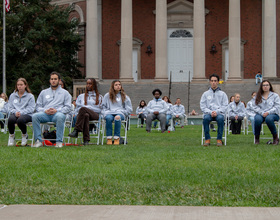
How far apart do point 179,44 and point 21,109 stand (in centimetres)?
3038

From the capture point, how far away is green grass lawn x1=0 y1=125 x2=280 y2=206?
Answer: 19.2ft

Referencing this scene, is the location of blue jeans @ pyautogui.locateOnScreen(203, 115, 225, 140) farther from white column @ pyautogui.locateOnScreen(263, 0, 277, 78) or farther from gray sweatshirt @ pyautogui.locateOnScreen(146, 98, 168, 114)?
white column @ pyautogui.locateOnScreen(263, 0, 277, 78)

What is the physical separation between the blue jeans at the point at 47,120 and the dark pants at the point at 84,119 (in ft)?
2.24

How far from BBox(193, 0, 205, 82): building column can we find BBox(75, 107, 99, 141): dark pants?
944 inches

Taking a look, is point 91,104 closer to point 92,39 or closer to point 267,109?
point 267,109

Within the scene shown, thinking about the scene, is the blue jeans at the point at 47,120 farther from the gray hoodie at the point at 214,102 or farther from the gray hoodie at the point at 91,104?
the gray hoodie at the point at 214,102

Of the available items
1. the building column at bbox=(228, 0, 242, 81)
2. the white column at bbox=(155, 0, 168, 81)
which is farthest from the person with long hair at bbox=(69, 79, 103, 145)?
the building column at bbox=(228, 0, 242, 81)

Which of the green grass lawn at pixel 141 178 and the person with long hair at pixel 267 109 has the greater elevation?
the person with long hair at pixel 267 109

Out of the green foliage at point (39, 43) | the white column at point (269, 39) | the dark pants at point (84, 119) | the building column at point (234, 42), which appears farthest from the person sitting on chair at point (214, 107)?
the green foliage at point (39, 43)

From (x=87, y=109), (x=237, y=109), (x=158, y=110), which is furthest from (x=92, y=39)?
(x=87, y=109)

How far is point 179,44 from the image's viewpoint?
4191 cm

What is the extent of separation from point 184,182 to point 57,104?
598 centimetres

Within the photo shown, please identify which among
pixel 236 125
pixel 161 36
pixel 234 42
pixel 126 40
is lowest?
pixel 236 125

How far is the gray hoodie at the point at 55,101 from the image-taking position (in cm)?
1216
